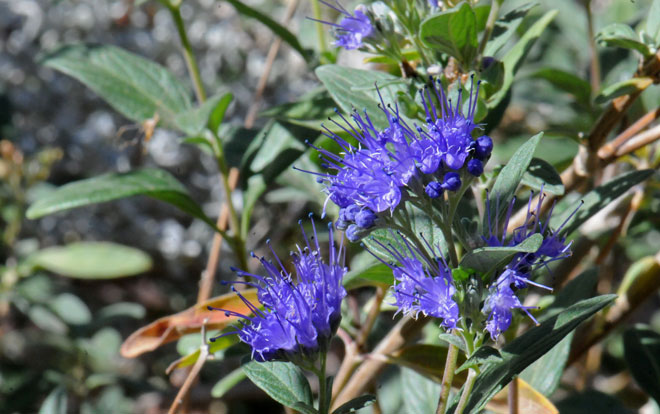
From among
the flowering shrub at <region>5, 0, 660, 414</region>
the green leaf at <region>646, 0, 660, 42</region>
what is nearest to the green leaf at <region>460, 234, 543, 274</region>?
the flowering shrub at <region>5, 0, 660, 414</region>

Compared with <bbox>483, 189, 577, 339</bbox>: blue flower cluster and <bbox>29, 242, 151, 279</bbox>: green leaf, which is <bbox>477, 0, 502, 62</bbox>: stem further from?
<bbox>29, 242, 151, 279</bbox>: green leaf

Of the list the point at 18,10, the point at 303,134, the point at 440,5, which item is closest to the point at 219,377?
the point at 303,134

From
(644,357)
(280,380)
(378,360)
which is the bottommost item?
(644,357)

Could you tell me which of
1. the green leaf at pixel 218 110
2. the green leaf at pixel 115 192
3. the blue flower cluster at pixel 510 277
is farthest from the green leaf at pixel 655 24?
the green leaf at pixel 115 192

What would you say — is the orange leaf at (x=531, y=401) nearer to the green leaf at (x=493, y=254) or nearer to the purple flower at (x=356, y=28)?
the green leaf at (x=493, y=254)

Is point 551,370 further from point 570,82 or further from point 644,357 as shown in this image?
point 570,82

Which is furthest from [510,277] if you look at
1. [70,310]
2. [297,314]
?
[70,310]
